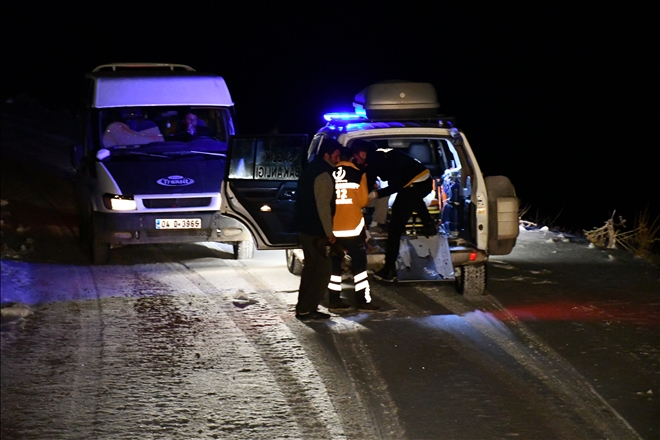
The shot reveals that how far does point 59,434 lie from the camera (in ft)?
20.0

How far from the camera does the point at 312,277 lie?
9.24m

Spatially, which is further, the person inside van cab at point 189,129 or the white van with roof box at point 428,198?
the person inside van cab at point 189,129

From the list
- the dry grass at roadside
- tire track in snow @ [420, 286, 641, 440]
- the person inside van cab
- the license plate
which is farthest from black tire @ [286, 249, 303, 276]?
the dry grass at roadside

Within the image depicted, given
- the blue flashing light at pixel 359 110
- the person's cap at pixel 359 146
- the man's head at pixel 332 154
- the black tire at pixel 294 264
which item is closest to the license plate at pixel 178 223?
the black tire at pixel 294 264

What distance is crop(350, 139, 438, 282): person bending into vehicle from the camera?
10.2 metres

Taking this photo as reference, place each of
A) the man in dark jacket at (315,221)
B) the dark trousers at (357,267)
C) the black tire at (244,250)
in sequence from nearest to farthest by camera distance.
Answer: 1. the man in dark jacket at (315,221)
2. the dark trousers at (357,267)
3. the black tire at (244,250)

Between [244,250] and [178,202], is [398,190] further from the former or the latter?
[178,202]

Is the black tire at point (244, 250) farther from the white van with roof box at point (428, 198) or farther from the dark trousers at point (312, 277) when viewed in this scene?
the dark trousers at point (312, 277)

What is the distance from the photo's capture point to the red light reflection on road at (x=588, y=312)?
30.2ft

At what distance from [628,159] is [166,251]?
23.8 metres

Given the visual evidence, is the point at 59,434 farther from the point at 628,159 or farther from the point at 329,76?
the point at 329,76

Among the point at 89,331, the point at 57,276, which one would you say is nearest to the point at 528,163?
the point at 57,276

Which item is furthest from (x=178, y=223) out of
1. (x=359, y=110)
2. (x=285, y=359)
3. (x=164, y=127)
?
(x=285, y=359)

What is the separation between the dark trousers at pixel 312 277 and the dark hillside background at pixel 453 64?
13.3 metres
